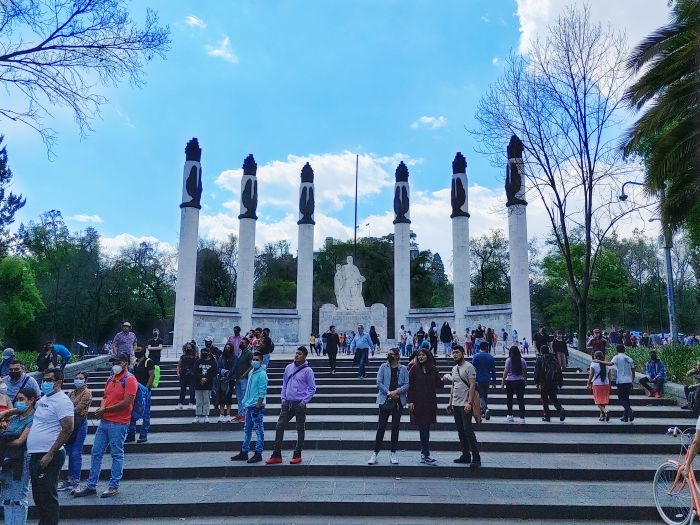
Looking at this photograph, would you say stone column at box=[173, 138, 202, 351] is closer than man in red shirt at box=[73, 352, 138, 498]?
No

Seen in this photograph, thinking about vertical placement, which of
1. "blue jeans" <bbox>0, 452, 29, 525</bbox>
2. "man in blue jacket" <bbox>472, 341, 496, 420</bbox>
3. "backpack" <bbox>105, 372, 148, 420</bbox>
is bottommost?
"blue jeans" <bbox>0, 452, 29, 525</bbox>

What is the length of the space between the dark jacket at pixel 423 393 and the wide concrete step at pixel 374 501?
0.91 meters

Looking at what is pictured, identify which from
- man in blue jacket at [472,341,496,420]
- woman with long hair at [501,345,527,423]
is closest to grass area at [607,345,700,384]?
woman with long hair at [501,345,527,423]

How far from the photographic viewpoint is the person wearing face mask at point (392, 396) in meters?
7.64

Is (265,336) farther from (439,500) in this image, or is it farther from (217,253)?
(217,253)

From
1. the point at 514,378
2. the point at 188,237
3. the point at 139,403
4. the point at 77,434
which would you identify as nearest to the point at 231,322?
the point at 188,237

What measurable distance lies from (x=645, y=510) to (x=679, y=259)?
1946 inches

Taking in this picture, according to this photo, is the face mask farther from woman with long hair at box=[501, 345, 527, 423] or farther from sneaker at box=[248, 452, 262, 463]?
woman with long hair at box=[501, 345, 527, 423]

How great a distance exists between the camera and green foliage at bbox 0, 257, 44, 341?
1368 inches

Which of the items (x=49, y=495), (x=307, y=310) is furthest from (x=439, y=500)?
(x=307, y=310)

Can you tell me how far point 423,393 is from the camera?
→ 7.59 metres

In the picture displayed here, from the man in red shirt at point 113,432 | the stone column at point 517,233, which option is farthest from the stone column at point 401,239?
the man in red shirt at point 113,432

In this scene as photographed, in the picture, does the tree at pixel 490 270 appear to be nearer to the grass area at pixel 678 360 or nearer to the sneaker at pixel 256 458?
the grass area at pixel 678 360

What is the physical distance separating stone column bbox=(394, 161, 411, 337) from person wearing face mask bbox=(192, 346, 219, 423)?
19.4 meters
